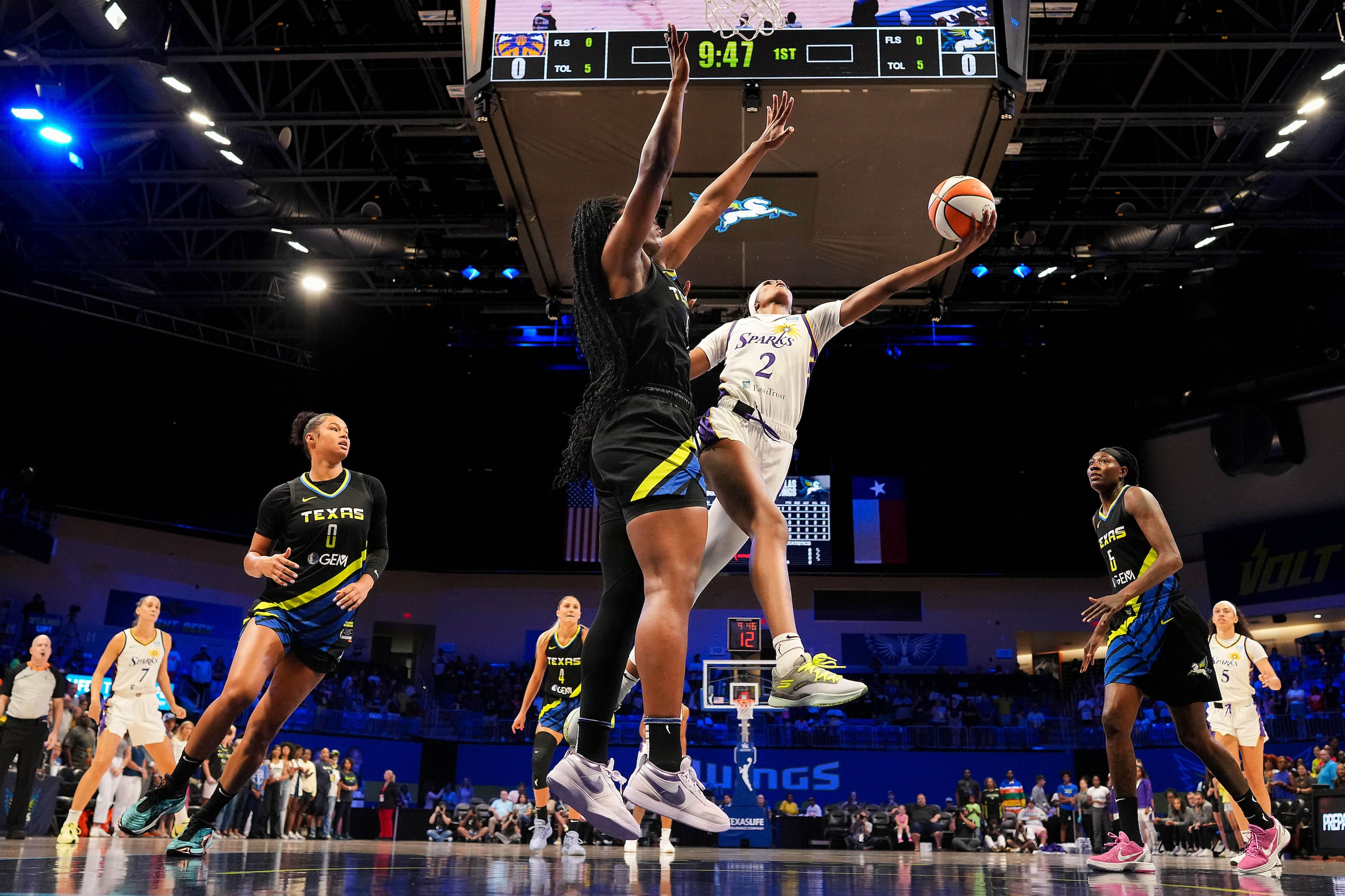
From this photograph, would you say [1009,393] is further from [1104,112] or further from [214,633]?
[214,633]

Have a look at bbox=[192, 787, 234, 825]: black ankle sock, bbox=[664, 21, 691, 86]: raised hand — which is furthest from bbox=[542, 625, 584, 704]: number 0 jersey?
bbox=[664, 21, 691, 86]: raised hand

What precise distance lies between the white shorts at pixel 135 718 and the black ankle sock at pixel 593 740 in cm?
757

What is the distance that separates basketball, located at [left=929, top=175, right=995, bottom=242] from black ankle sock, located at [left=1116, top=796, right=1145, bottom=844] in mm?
3463

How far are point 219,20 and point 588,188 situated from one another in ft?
24.2

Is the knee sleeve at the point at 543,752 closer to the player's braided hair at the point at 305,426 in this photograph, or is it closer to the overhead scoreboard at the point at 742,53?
the player's braided hair at the point at 305,426

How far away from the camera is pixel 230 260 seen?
18812 mm

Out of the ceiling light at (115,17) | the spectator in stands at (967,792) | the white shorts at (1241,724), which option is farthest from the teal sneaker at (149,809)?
the spectator in stands at (967,792)

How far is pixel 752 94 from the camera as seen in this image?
741cm

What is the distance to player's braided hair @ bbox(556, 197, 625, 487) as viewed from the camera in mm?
3477

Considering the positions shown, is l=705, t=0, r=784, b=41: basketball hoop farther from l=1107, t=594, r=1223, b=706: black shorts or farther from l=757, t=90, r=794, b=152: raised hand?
l=1107, t=594, r=1223, b=706: black shorts

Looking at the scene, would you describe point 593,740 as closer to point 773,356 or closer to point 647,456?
point 647,456

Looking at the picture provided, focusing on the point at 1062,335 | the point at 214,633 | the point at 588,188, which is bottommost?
the point at 214,633

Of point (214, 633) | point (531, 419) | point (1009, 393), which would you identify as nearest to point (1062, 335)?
point (1009, 393)

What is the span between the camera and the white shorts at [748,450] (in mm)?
4469
